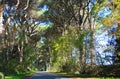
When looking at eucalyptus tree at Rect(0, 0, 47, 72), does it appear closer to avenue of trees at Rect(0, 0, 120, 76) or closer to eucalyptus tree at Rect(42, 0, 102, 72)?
avenue of trees at Rect(0, 0, 120, 76)

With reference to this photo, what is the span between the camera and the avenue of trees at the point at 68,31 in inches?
1328

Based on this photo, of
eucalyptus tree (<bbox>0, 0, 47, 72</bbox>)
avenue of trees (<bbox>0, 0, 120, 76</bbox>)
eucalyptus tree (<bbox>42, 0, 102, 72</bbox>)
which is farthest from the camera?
eucalyptus tree (<bbox>0, 0, 47, 72</bbox>)

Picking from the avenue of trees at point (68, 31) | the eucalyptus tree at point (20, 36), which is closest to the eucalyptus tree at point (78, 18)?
the avenue of trees at point (68, 31)

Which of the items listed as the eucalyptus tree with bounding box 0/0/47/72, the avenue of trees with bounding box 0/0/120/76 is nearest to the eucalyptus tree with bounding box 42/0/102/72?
the avenue of trees with bounding box 0/0/120/76

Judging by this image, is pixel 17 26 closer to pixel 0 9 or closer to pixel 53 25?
pixel 53 25

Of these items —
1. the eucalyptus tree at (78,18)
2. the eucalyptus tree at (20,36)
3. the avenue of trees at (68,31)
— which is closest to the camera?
the avenue of trees at (68,31)

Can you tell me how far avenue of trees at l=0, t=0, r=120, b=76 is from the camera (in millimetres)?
33719

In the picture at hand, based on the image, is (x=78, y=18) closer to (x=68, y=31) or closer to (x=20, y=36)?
(x=68, y=31)

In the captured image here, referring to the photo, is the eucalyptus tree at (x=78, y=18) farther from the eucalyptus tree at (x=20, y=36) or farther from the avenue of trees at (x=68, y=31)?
the eucalyptus tree at (x=20, y=36)

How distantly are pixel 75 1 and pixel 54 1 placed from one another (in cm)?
447

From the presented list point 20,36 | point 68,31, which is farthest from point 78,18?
point 20,36

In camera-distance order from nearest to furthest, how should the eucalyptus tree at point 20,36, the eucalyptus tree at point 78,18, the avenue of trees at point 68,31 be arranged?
the avenue of trees at point 68,31 → the eucalyptus tree at point 78,18 → the eucalyptus tree at point 20,36

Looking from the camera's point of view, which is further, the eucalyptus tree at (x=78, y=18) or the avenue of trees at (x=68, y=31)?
the eucalyptus tree at (x=78, y=18)

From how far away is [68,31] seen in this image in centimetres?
4875
